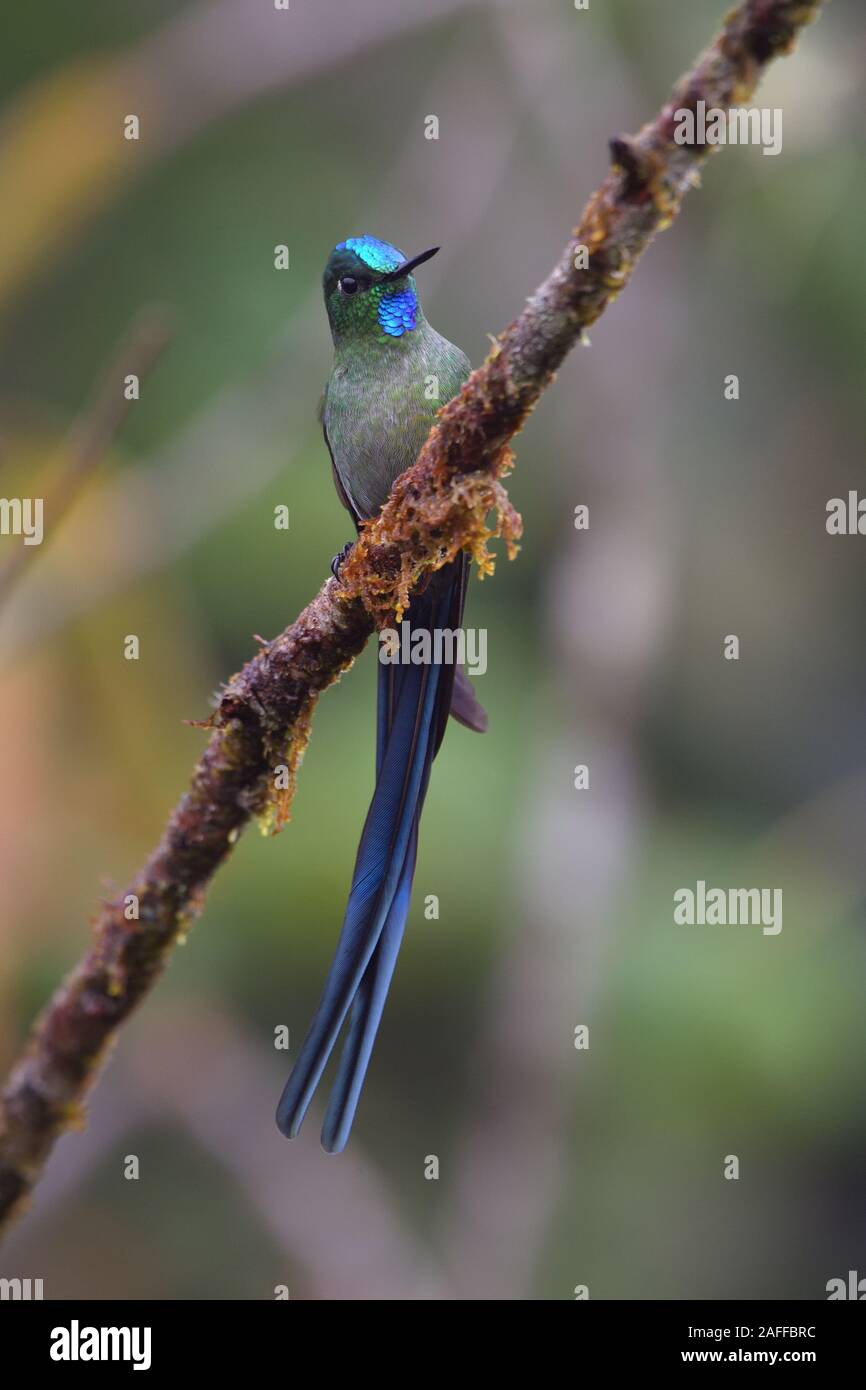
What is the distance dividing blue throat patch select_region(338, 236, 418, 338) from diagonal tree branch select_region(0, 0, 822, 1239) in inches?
40.9

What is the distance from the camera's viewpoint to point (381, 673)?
3.12 meters

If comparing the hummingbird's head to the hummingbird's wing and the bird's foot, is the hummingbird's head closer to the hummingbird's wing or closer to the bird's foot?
the hummingbird's wing

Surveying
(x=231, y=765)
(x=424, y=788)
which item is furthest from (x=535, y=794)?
(x=231, y=765)

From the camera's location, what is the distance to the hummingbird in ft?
8.59

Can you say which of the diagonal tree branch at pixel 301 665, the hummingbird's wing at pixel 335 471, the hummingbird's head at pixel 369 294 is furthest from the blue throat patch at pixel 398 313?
the diagonal tree branch at pixel 301 665

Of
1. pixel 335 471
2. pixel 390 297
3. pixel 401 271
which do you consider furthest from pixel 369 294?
pixel 335 471

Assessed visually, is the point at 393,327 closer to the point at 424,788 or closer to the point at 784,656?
the point at 424,788

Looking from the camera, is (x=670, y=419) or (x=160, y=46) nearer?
(x=160, y=46)

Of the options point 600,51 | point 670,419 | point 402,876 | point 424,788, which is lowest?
point 402,876

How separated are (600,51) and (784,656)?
379 centimetres

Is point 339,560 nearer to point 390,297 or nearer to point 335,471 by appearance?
point 335,471

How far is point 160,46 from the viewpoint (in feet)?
18.5

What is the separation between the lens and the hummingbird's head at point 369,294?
346 cm

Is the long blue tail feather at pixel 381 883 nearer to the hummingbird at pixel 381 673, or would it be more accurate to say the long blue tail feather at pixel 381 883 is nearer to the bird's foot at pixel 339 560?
the hummingbird at pixel 381 673
